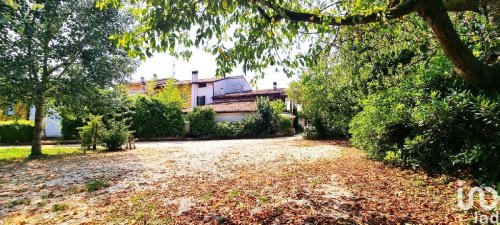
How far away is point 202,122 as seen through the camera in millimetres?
29047

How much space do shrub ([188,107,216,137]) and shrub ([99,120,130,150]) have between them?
12.4m

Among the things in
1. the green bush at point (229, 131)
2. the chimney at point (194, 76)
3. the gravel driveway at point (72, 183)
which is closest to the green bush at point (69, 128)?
the green bush at point (229, 131)

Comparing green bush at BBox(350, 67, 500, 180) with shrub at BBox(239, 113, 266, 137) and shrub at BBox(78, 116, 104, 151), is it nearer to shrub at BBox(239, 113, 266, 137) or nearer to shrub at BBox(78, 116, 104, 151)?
shrub at BBox(78, 116, 104, 151)

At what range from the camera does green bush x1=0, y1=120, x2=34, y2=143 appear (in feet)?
84.9

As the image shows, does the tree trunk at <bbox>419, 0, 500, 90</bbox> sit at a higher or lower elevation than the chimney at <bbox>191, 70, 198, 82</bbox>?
lower

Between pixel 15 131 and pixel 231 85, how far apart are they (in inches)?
1145

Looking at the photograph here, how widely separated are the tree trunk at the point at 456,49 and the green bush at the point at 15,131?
31.6 meters

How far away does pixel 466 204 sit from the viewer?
428cm

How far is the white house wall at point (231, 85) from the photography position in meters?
45.4

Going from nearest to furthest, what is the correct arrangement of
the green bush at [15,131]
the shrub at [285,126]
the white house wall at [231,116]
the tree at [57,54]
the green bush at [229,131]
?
the tree at [57,54] → the green bush at [15,131] → the green bush at [229,131] → the shrub at [285,126] → the white house wall at [231,116]

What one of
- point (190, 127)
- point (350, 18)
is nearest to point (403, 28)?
point (350, 18)

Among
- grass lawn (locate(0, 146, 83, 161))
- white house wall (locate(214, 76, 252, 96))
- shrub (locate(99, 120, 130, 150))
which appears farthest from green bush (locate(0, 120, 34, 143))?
white house wall (locate(214, 76, 252, 96))

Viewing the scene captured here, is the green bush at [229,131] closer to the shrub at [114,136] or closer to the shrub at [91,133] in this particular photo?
the shrub at [114,136]

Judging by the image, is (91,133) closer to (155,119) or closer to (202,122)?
(155,119)
